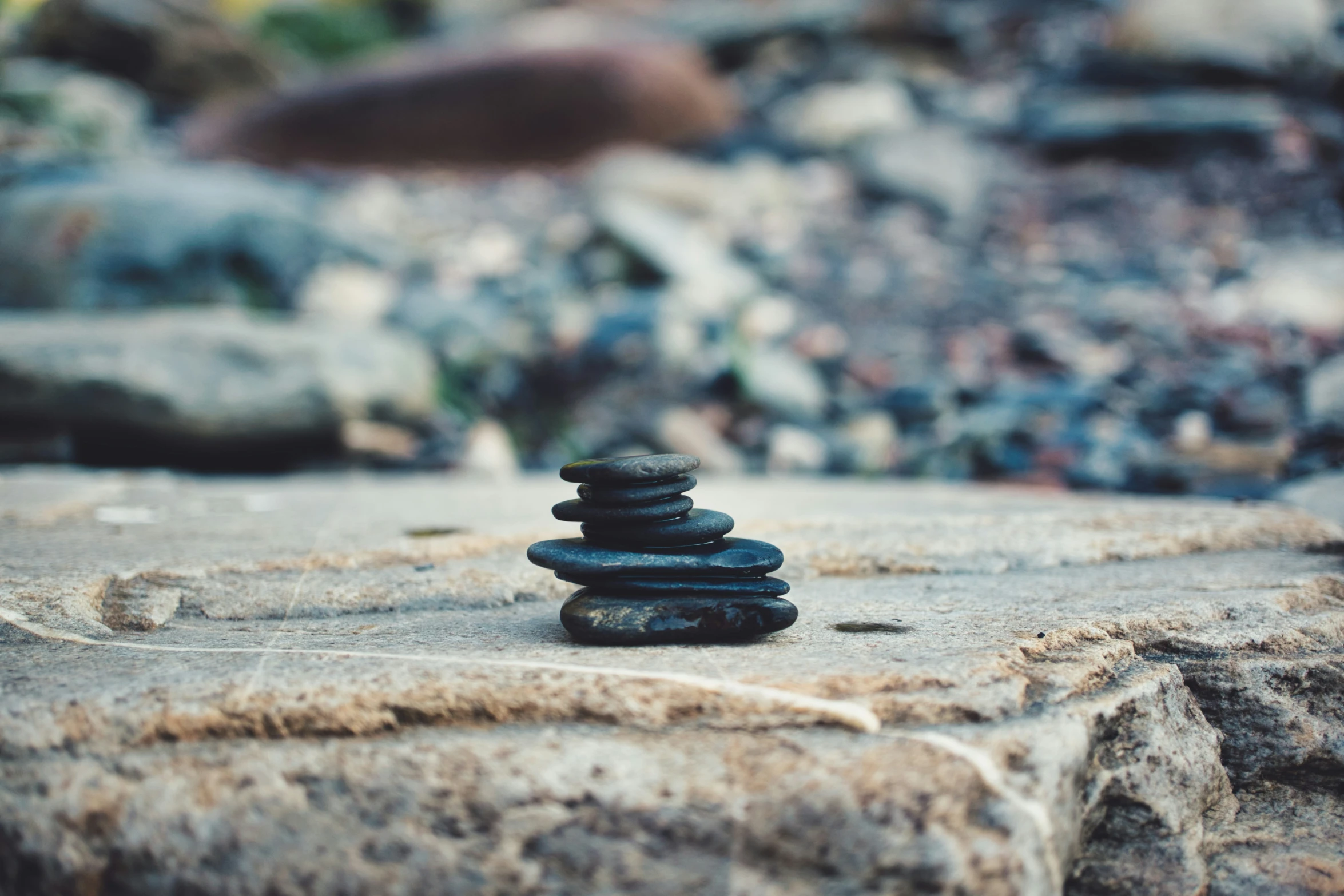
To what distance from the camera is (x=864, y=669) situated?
3.50 ft

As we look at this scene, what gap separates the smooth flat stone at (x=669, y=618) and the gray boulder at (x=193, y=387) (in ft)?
7.99

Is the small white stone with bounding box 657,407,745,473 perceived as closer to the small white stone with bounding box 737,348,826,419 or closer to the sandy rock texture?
the small white stone with bounding box 737,348,826,419

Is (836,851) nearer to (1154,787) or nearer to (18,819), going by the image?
(1154,787)

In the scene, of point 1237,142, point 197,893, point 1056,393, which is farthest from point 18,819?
point 1237,142

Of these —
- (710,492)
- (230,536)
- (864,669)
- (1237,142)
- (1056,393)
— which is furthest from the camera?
(1237,142)

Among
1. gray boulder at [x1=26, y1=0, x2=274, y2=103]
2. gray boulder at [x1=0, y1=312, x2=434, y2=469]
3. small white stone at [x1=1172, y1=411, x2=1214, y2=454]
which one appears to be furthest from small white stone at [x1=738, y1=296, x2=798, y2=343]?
gray boulder at [x1=26, y1=0, x2=274, y2=103]

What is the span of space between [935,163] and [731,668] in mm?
4793

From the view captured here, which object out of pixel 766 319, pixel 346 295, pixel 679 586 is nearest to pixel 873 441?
pixel 766 319

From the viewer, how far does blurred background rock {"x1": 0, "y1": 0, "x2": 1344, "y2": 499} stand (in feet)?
10.9

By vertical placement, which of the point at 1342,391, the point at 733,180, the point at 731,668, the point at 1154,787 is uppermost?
the point at 733,180

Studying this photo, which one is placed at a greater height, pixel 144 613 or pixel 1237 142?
pixel 1237 142

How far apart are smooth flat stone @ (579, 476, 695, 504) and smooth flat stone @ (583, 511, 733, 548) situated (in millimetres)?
36

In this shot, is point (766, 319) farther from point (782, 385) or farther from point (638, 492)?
point (638, 492)

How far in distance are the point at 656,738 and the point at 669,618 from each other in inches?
9.9
